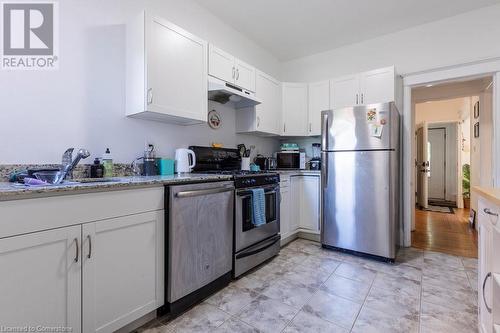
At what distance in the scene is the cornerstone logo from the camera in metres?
1.55

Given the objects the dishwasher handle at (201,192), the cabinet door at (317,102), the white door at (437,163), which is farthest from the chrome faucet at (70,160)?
the white door at (437,163)

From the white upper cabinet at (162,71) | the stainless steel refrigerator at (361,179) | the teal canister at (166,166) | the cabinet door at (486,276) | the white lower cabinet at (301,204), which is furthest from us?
the white lower cabinet at (301,204)

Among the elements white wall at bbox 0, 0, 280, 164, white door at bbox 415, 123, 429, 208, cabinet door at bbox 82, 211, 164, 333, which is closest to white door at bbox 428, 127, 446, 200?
white door at bbox 415, 123, 429, 208

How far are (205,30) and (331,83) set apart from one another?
180 cm

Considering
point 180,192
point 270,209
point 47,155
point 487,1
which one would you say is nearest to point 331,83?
point 487,1

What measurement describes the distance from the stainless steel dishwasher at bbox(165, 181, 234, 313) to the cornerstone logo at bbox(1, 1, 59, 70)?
126 cm

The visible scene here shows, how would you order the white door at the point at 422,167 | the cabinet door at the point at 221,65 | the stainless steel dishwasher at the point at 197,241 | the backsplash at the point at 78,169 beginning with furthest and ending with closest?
the white door at the point at 422,167
the cabinet door at the point at 221,65
the stainless steel dishwasher at the point at 197,241
the backsplash at the point at 78,169

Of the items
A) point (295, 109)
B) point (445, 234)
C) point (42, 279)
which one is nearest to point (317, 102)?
point (295, 109)

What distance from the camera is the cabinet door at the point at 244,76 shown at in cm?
276

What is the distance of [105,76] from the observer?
6.27 feet

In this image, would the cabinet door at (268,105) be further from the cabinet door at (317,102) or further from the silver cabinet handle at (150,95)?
the silver cabinet handle at (150,95)

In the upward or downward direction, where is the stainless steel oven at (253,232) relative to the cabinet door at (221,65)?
downward

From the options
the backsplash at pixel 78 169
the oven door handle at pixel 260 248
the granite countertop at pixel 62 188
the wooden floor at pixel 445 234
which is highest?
the backsplash at pixel 78 169

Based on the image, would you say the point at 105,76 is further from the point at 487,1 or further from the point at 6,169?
the point at 487,1
